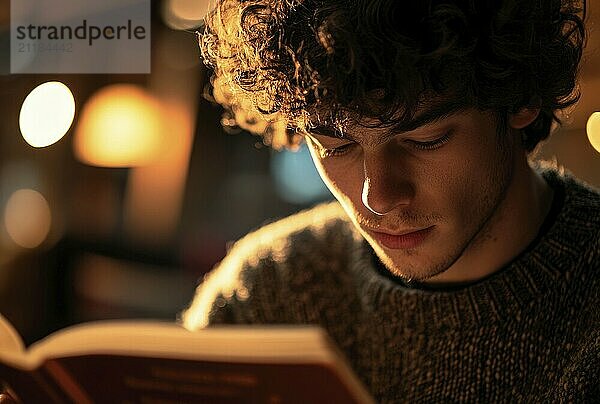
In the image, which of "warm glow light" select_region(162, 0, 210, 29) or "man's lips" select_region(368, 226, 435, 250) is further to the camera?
"warm glow light" select_region(162, 0, 210, 29)

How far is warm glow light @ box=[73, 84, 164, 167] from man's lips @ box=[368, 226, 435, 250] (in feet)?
2.85

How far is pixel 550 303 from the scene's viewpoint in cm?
93

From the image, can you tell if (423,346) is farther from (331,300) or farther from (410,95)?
(410,95)

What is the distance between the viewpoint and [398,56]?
0.78 m

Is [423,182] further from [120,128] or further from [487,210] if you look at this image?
[120,128]

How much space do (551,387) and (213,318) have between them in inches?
20.3

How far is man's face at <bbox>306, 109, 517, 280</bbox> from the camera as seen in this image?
2.82ft

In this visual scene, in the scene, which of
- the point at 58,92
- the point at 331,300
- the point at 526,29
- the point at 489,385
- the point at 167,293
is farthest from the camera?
the point at 167,293

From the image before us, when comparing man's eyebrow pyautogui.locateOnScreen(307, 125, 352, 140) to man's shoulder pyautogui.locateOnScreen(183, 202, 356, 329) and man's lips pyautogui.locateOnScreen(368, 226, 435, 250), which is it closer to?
man's lips pyautogui.locateOnScreen(368, 226, 435, 250)

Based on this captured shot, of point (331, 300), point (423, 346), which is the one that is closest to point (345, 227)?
point (331, 300)

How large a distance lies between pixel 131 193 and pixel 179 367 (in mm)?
Result: 1266
